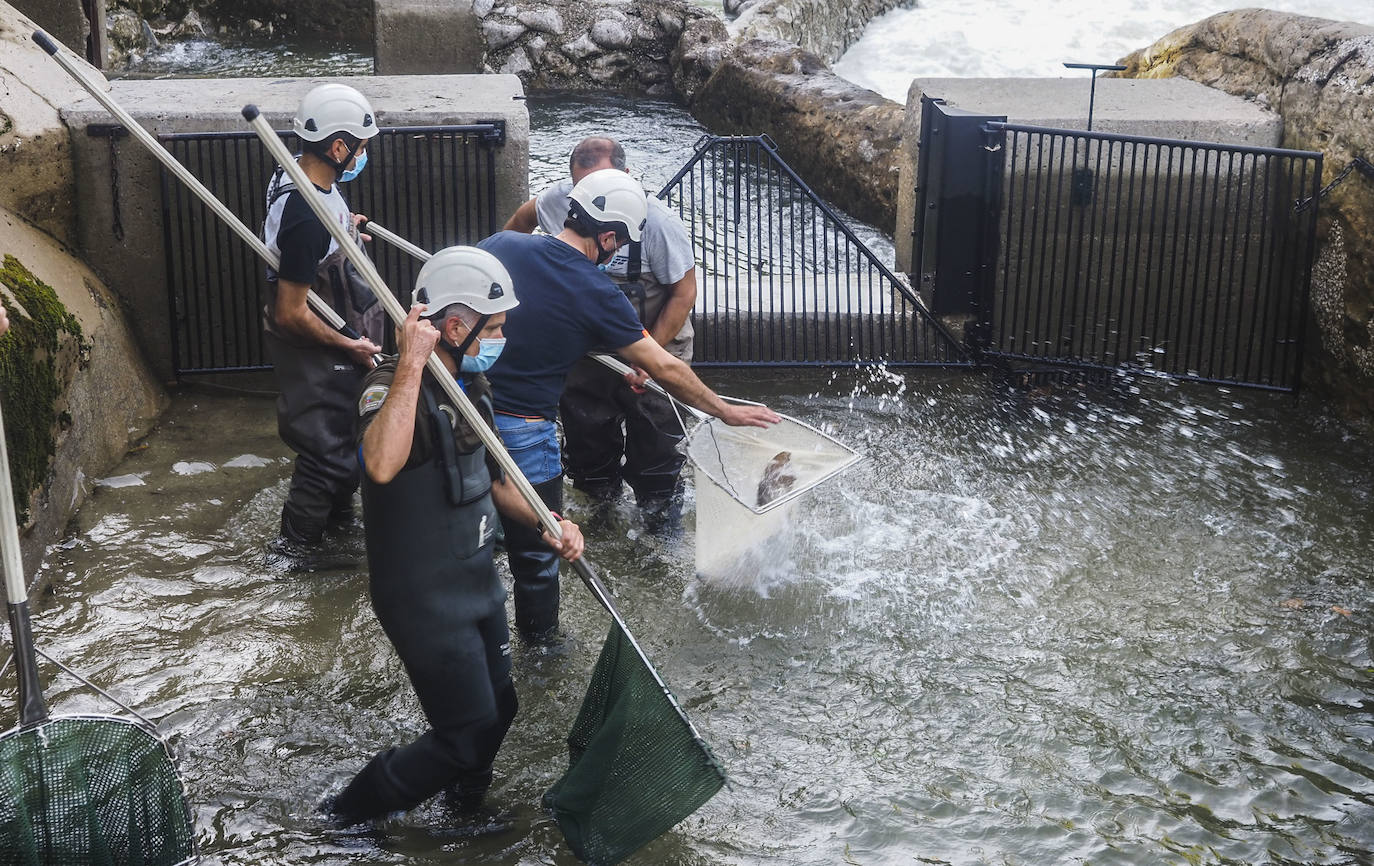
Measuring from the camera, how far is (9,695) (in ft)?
15.4

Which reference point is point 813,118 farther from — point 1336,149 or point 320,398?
point 320,398

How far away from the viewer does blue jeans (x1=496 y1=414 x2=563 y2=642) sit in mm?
4949

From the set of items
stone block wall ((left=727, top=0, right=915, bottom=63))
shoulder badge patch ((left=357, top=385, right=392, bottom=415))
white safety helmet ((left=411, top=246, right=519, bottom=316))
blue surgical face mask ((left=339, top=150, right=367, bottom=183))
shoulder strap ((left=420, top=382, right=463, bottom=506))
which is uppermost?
stone block wall ((left=727, top=0, right=915, bottom=63))

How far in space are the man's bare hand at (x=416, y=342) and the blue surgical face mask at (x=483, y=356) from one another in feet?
1.10

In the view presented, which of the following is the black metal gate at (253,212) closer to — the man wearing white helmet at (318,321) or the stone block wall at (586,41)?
the man wearing white helmet at (318,321)

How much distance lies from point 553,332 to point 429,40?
330 inches

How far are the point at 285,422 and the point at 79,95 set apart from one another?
291 cm

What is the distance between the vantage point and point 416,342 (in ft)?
11.6

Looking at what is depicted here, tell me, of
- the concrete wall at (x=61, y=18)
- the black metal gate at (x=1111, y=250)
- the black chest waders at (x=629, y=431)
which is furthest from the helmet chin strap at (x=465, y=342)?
the concrete wall at (x=61, y=18)

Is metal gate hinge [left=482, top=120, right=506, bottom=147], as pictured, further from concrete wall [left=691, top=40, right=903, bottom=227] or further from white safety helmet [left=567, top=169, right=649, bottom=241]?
concrete wall [left=691, top=40, right=903, bottom=227]

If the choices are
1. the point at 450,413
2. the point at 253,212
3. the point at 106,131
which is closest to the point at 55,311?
the point at 106,131

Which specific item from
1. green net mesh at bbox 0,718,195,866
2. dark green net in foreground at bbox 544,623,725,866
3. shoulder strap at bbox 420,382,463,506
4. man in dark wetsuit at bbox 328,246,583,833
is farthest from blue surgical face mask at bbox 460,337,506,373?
green net mesh at bbox 0,718,195,866

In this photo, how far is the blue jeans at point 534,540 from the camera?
4949 millimetres

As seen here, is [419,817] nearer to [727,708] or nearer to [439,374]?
[727,708]
